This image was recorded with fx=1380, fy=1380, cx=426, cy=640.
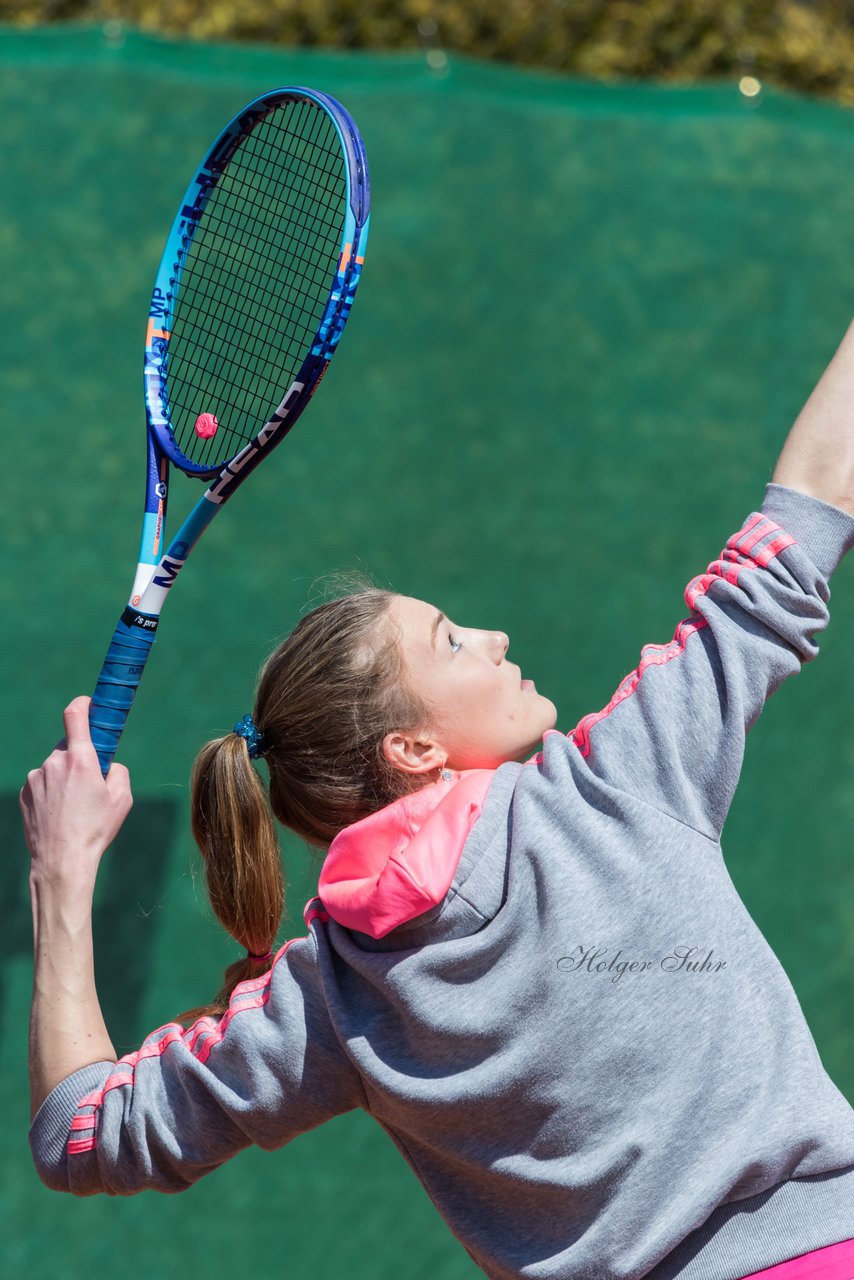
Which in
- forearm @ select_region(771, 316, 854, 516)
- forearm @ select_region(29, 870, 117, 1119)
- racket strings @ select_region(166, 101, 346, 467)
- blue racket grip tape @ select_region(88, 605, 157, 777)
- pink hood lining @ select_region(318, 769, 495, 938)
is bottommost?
forearm @ select_region(29, 870, 117, 1119)

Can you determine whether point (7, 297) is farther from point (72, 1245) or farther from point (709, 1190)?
point (709, 1190)

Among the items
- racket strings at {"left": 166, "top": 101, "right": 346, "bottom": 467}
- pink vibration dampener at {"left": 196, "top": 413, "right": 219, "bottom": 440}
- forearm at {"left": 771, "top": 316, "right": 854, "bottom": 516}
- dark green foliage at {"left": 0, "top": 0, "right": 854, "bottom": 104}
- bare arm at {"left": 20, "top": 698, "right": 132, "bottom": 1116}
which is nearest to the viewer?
forearm at {"left": 771, "top": 316, "right": 854, "bottom": 516}

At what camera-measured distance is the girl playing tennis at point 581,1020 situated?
1274 mm

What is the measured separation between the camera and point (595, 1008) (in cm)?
127

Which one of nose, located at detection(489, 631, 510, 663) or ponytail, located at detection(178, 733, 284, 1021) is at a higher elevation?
nose, located at detection(489, 631, 510, 663)

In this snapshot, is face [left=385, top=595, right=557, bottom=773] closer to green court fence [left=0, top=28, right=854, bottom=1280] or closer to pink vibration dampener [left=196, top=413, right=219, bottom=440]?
pink vibration dampener [left=196, top=413, right=219, bottom=440]

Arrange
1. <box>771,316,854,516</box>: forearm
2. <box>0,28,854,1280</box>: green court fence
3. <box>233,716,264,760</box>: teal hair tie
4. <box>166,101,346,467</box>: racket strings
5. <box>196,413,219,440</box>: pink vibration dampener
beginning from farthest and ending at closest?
<box>0,28,854,1280</box>: green court fence, <box>166,101,346,467</box>: racket strings, <box>196,413,219,440</box>: pink vibration dampener, <box>233,716,264,760</box>: teal hair tie, <box>771,316,854,516</box>: forearm

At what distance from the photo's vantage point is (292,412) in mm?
1675

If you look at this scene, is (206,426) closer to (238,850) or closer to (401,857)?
(238,850)

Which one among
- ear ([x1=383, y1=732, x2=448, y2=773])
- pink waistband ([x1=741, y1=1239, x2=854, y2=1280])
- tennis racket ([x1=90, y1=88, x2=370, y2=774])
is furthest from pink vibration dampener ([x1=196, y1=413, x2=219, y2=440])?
pink waistband ([x1=741, y1=1239, x2=854, y2=1280])

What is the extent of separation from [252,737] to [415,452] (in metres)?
1.31

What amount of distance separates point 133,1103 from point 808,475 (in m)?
0.94

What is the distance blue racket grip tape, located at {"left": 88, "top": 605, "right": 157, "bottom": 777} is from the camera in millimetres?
1595

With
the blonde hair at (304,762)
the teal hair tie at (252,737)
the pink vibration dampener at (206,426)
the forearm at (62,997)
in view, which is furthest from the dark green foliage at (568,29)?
the forearm at (62,997)
